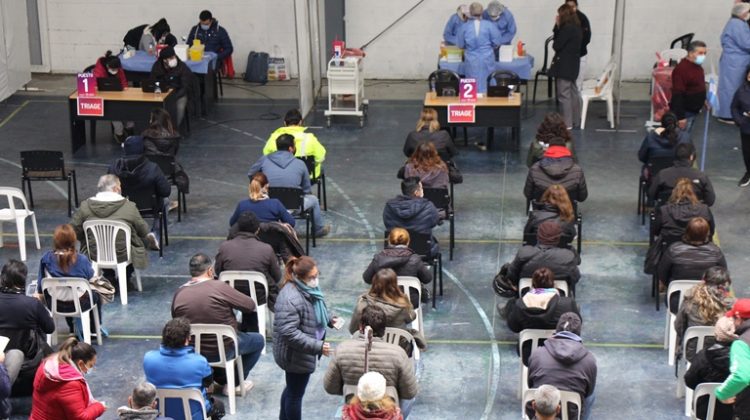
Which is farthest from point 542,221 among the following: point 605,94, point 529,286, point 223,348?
point 605,94

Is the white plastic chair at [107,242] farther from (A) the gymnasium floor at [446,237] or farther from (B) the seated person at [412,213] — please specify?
(B) the seated person at [412,213]

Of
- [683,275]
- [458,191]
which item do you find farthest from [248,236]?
[458,191]

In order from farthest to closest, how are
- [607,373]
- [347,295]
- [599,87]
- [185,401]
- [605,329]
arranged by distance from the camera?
[599,87] < [347,295] < [605,329] < [607,373] < [185,401]

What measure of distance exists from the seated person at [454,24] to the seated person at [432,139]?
14.5ft

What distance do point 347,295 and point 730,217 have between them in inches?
189

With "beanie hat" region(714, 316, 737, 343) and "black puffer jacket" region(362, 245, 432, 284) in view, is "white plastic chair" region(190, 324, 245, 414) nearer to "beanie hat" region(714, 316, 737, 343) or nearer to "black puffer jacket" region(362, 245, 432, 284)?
"black puffer jacket" region(362, 245, 432, 284)

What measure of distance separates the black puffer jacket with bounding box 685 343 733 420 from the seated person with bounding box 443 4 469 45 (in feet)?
34.1

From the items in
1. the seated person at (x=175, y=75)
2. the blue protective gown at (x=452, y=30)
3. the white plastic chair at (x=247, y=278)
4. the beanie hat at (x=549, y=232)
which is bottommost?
the white plastic chair at (x=247, y=278)

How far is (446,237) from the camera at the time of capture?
→ 13.2m

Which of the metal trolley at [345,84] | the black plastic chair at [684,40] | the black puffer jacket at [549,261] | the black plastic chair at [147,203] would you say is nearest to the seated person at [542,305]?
the black puffer jacket at [549,261]

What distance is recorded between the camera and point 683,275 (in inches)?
409

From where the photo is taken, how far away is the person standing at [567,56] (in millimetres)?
17016

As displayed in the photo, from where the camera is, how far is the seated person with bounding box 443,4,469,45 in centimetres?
1822

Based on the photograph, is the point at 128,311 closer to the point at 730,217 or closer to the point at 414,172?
the point at 414,172
